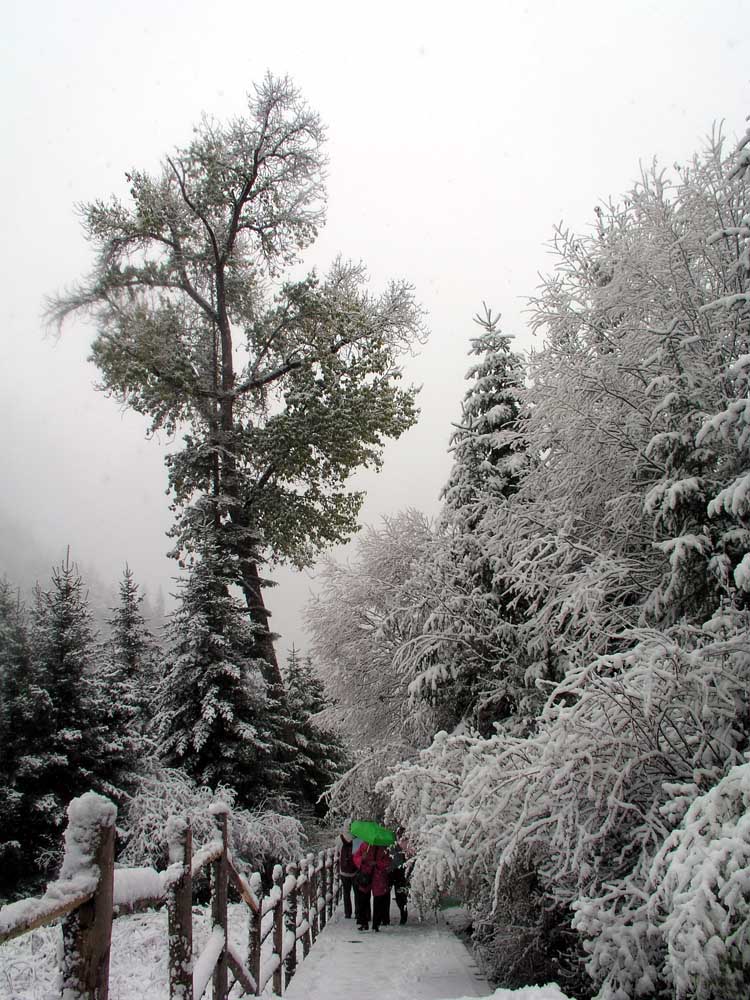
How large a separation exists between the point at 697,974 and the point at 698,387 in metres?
5.77

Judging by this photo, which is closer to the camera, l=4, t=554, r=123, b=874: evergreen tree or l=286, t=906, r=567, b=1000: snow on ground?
l=286, t=906, r=567, b=1000: snow on ground

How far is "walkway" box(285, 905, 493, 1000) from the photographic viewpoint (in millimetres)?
7621

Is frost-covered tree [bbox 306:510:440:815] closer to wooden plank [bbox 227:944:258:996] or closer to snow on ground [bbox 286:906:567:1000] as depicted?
snow on ground [bbox 286:906:567:1000]

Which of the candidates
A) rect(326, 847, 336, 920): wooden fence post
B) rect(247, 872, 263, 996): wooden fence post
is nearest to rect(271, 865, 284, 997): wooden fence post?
rect(247, 872, 263, 996): wooden fence post

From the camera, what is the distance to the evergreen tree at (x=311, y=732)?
2505cm

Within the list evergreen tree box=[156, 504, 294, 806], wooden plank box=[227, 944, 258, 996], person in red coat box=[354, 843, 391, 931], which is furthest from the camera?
evergreen tree box=[156, 504, 294, 806]

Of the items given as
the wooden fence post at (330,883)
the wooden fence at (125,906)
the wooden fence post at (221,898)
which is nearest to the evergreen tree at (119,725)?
the wooden fence post at (330,883)

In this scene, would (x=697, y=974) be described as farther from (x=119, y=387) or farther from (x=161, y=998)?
(x=119, y=387)

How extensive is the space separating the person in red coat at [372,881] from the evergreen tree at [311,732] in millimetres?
11379

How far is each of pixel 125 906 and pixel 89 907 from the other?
1.20ft

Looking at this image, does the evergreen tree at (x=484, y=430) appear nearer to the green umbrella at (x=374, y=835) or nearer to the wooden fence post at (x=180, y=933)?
the green umbrella at (x=374, y=835)

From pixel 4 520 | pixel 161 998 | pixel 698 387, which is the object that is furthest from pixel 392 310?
pixel 4 520

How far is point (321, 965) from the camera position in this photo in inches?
356

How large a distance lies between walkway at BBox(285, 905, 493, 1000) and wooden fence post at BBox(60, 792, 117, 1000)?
484 centimetres
